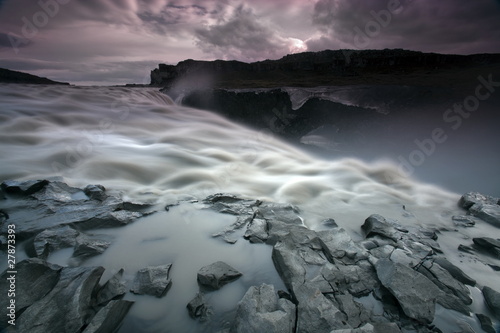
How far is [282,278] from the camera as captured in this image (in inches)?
102

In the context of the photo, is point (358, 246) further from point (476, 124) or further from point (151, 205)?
point (476, 124)

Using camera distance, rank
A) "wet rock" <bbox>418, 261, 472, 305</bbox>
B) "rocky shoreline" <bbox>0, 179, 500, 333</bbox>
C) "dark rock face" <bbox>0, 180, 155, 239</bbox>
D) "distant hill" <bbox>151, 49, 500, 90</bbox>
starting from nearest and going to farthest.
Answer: "rocky shoreline" <bbox>0, 179, 500, 333</bbox> → "wet rock" <bbox>418, 261, 472, 305</bbox> → "dark rock face" <bbox>0, 180, 155, 239</bbox> → "distant hill" <bbox>151, 49, 500, 90</bbox>

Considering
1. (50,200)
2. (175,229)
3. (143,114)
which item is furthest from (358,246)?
(143,114)

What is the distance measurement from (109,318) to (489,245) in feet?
15.0

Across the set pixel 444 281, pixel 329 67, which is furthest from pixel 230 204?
pixel 329 67

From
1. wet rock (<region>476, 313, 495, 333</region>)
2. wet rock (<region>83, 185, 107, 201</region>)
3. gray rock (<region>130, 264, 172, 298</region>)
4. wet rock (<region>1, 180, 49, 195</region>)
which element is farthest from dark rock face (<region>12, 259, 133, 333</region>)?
wet rock (<region>476, 313, 495, 333</region>)

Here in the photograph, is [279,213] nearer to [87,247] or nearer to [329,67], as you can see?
[87,247]

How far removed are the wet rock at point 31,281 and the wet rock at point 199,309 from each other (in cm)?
126

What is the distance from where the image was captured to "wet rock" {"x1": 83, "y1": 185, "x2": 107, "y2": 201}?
4.01 meters

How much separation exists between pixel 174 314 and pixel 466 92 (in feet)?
41.7

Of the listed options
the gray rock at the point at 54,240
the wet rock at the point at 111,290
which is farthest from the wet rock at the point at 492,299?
the gray rock at the point at 54,240

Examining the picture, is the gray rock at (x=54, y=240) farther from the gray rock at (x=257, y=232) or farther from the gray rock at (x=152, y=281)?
the gray rock at (x=257, y=232)

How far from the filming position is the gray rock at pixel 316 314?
195 cm

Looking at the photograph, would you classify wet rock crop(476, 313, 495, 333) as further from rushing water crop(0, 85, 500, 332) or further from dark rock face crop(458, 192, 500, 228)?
dark rock face crop(458, 192, 500, 228)
